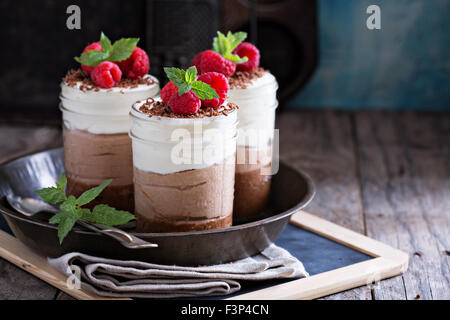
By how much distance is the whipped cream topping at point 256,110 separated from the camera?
1.24 meters

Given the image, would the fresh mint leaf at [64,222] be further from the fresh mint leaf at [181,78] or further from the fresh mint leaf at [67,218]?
the fresh mint leaf at [181,78]

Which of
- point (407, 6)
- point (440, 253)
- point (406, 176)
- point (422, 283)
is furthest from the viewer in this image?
point (407, 6)

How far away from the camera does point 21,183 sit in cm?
140

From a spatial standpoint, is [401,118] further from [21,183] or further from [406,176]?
[21,183]

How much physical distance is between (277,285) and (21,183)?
24.5 inches

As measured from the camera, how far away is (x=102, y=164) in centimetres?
127

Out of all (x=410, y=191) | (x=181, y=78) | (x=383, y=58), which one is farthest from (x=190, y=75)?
(x=383, y=58)

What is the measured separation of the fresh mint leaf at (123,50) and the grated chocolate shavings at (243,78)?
0.65 ft

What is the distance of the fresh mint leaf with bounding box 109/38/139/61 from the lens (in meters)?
1.26

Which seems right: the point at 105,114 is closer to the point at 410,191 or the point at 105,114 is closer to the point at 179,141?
the point at 179,141

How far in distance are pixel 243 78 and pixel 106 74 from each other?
0.86ft

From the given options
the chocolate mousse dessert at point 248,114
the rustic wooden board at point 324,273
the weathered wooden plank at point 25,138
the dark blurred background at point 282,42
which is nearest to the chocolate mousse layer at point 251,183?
the chocolate mousse dessert at point 248,114

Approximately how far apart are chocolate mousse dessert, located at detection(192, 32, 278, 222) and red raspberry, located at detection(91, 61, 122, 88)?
0.51 feet
